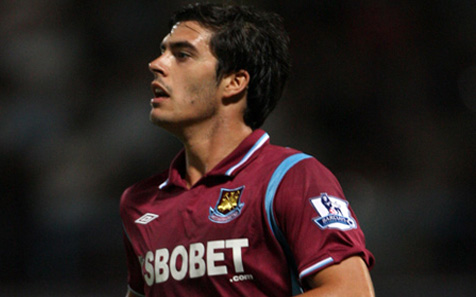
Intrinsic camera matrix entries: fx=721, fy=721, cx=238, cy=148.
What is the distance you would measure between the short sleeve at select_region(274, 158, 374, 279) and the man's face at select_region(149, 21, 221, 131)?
55 cm

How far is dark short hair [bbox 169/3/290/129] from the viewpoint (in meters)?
2.68

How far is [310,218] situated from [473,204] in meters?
3.89

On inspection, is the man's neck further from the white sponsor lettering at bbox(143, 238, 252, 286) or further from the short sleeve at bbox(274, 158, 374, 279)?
the short sleeve at bbox(274, 158, 374, 279)

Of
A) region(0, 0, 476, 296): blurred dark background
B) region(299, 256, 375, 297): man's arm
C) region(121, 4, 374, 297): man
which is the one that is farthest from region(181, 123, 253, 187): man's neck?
region(0, 0, 476, 296): blurred dark background

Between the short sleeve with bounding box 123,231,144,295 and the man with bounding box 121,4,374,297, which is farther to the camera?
the short sleeve with bounding box 123,231,144,295

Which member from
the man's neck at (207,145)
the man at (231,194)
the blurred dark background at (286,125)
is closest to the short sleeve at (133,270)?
the man at (231,194)

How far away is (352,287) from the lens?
6.37 feet

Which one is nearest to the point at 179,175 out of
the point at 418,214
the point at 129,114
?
the point at 418,214

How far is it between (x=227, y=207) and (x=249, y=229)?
0.14 metres

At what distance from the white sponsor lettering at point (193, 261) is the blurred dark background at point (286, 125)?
2702 millimetres

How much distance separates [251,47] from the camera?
2.73 metres

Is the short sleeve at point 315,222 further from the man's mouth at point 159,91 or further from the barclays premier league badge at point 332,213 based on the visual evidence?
the man's mouth at point 159,91

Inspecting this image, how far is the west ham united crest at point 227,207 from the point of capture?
226 cm

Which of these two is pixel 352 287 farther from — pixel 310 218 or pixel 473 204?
pixel 473 204
